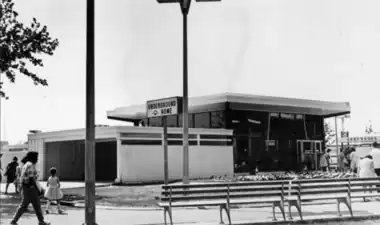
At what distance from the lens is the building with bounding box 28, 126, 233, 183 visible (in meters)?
26.3

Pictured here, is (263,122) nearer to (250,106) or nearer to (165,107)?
(250,106)

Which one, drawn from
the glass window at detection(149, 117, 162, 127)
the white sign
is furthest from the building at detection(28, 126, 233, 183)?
the white sign

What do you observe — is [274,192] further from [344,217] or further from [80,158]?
[80,158]

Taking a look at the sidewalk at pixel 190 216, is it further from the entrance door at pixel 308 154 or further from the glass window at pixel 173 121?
the entrance door at pixel 308 154

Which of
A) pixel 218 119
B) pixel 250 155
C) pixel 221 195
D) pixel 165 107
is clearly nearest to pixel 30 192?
pixel 165 107

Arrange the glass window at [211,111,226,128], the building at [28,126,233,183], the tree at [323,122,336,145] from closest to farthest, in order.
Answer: the building at [28,126,233,183] < the glass window at [211,111,226,128] < the tree at [323,122,336,145]

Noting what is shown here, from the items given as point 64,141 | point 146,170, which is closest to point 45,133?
point 64,141

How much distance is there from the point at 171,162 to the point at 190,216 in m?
15.9

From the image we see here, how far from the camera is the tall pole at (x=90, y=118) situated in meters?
9.38

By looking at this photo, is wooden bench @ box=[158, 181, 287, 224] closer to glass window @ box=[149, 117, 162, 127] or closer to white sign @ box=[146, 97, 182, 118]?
white sign @ box=[146, 97, 182, 118]

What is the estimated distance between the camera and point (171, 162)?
28031 millimetres

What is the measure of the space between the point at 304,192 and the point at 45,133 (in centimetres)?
2297

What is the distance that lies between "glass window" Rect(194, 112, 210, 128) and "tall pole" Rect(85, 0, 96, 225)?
1004 inches

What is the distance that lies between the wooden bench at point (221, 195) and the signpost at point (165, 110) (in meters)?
1.10
